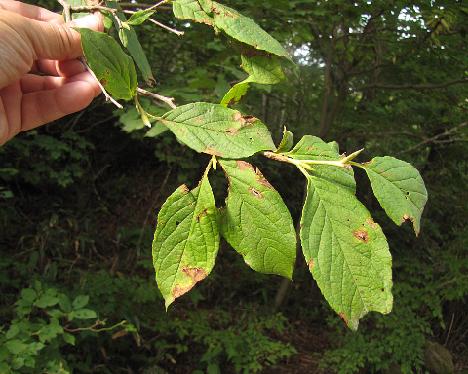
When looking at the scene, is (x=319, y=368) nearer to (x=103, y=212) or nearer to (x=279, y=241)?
(x=103, y=212)

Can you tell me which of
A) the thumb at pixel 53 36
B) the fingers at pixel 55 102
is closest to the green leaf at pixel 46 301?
the fingers at pixel 55 102

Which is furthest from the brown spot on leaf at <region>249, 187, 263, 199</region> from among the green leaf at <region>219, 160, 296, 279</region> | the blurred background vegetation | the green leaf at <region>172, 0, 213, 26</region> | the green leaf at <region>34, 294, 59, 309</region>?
the green leaf at <region>34, 294, 59, 309</region>

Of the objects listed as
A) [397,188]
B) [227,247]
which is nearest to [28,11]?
[397,188]

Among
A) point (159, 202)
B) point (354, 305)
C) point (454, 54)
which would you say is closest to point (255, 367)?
point (159, 202)

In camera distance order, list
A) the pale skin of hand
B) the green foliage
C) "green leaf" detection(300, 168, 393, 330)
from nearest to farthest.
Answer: "green leaf" detection(300, 168, 393, 330) → the pale skin of hand → the green foliage

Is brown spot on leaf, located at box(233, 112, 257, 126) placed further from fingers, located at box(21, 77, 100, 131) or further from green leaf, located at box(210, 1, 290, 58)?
fingers, located at box(21, 77, 100, 131)

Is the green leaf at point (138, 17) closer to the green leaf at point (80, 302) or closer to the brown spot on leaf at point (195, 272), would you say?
the brown spot on leaf at point (195, 272)
